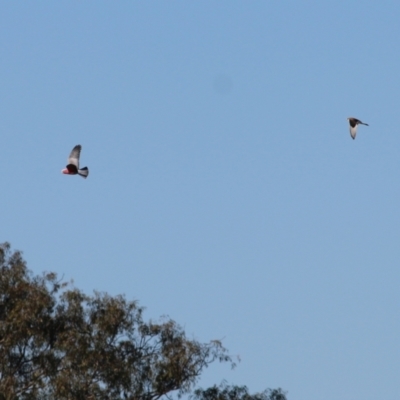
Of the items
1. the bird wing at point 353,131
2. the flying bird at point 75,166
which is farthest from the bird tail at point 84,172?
the bird wing at point 353,131

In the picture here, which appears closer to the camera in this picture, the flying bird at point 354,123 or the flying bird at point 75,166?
the flying bird at point 75,166

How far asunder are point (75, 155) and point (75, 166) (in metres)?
1.04

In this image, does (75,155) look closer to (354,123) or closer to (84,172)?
(84,172)

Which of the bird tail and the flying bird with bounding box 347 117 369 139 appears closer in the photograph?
the bird tail

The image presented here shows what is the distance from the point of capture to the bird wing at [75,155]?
142 ft

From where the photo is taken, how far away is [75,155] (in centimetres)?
4381

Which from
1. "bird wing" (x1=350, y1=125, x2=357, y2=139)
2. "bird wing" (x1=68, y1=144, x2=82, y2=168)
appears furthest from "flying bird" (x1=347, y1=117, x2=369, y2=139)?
"bird wing" (x1=68, y1=144, x2=82, y2=168)

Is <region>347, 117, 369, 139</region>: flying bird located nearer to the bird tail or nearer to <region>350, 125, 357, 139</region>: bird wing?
<region>350, 125, 357, 139</region>: bird wing

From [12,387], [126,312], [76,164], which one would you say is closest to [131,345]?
[126,312]

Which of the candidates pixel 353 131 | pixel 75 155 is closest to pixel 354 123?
pixel 353 131

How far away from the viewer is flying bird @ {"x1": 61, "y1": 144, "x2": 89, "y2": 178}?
4184 cm

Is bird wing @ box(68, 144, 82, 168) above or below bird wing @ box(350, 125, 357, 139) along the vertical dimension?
below

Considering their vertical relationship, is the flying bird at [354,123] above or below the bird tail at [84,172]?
above

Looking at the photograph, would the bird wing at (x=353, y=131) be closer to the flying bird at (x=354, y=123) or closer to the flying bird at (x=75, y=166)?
the flying bird at (x=354, y=123)
